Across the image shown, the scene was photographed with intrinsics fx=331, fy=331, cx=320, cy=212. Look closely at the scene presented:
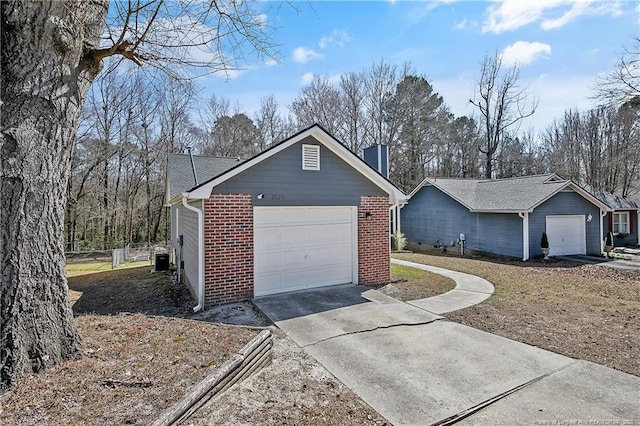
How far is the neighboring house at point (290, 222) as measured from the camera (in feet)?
24.0

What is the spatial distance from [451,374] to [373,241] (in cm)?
536

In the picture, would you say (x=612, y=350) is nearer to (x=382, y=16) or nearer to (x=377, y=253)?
(x=377, y=253)

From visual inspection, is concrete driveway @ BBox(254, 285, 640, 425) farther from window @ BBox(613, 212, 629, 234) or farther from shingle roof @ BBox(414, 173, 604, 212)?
window @ BBox(613, 212, 629, 234)

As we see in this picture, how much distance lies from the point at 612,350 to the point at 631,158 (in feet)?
93.5

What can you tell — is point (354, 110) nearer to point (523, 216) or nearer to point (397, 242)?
point (397, 242)

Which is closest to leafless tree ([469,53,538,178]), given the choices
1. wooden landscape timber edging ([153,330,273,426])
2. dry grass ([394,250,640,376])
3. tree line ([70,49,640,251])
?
tree line ([70,49,640,251])

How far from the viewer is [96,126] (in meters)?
23.6

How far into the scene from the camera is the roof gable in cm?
714

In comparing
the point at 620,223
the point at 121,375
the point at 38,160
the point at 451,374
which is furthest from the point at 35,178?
the point at 620,223

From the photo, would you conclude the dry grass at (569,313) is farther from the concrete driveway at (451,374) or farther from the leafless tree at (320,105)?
the leafless tree at (320,105)

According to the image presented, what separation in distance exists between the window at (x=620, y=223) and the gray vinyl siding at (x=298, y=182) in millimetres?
20037

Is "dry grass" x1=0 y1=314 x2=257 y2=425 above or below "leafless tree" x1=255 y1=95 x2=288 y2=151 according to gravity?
below

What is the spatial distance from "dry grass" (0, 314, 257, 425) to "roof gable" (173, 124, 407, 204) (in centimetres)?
310

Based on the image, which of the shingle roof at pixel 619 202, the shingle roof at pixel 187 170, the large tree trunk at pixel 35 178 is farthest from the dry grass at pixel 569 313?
the shingle roof at pixel 619 202
